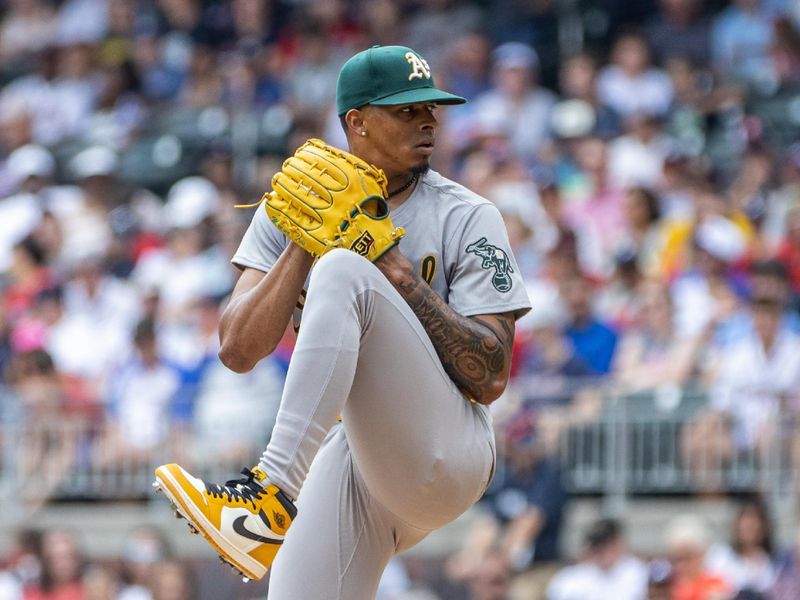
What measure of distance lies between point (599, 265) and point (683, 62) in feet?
7.17

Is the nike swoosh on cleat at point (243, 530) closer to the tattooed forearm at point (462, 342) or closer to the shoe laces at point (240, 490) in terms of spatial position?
the shoe laces at point (240, 490)

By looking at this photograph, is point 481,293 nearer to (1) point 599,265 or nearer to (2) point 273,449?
(2) point 273,449

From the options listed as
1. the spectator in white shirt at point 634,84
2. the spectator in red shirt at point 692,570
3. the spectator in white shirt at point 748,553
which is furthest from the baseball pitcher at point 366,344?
the spectator in white shirt at point 634,84

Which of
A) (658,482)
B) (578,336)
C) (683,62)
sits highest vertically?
(683,62)

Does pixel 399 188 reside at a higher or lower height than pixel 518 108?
higher

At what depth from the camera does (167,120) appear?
46.5 feet

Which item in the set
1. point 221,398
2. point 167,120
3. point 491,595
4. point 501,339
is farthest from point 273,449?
point 167,120

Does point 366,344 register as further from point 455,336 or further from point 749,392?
point 749,392

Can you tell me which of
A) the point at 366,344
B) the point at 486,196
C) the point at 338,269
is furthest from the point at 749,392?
the point at 338,269

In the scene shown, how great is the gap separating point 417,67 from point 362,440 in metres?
1.13

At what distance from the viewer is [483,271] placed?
4.95 metres

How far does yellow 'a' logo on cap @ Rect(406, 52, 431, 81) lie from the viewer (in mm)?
5004

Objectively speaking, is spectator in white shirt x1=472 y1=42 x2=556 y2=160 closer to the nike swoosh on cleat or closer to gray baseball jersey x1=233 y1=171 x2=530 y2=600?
gray baseball jersey x1=233 y1=171 x2=530 y2=600

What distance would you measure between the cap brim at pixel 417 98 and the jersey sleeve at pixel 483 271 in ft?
1.13
